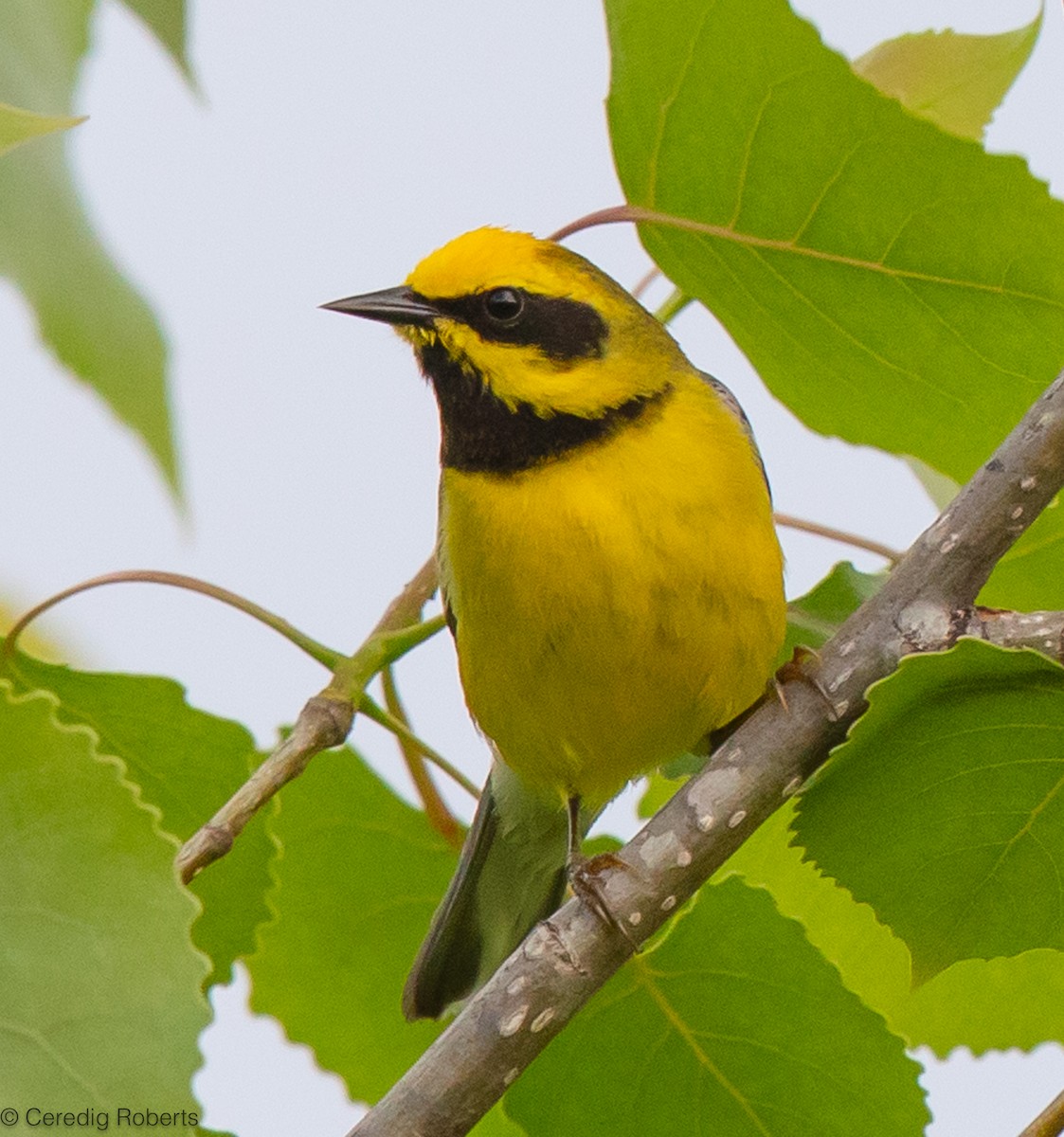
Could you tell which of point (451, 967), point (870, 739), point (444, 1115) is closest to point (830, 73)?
point (870, 739)

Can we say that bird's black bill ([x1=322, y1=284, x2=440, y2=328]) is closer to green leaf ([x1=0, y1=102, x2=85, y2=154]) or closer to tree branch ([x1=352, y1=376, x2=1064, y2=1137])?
tree branch ([x1=352, y1=376, x2=1064, y2=1137])

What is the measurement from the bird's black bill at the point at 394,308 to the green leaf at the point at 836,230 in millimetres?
647

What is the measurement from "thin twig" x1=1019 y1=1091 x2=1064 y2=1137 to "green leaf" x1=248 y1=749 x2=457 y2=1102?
1082 mm

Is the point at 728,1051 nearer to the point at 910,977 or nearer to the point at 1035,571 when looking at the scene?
the point at 910,977

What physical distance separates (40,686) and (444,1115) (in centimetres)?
103

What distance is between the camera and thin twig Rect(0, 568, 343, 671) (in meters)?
2.32

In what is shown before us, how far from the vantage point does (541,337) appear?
3.03m

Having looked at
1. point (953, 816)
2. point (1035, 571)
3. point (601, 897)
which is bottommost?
point (601, 897)

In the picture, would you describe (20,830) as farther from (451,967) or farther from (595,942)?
(451,967)

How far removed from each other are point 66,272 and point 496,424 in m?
1.18

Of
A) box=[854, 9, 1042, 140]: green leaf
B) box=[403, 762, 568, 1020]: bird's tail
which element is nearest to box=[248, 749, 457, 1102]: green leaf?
box=[403, 762, 568, 1020]: bird's tail

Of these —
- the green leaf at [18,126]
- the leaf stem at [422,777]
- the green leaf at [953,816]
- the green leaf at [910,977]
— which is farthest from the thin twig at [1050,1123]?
the green leaf at [18,126]

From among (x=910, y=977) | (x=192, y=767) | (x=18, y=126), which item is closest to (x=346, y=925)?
(x=192, y=767)

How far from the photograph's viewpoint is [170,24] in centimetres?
181
